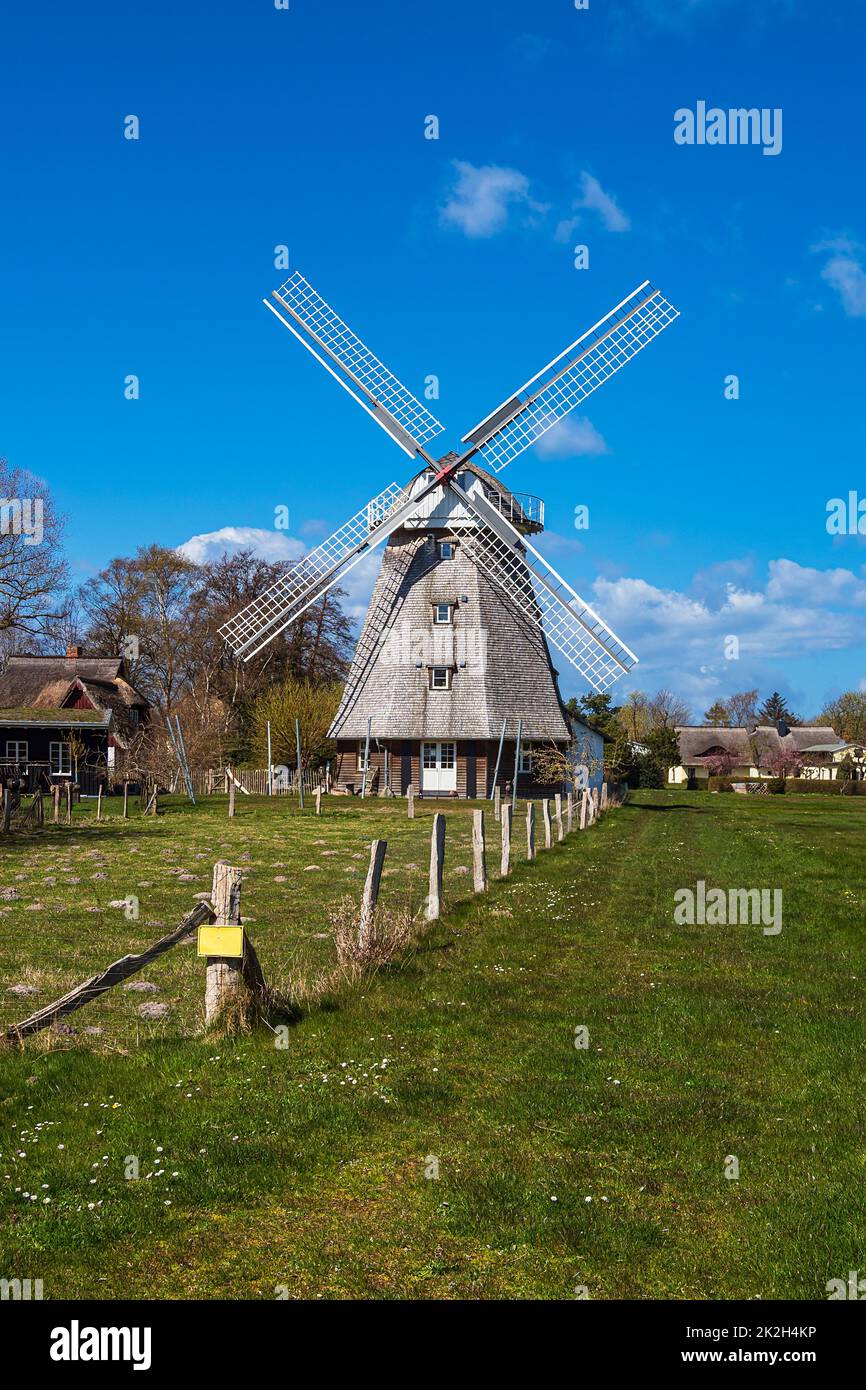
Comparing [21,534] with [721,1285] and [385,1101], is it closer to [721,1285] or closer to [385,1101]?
[385,1101]

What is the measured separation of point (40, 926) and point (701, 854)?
16.3 m

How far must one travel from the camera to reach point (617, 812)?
4775 centimetres

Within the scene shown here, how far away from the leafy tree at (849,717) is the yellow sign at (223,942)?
142 metres

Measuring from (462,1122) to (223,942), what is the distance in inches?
105

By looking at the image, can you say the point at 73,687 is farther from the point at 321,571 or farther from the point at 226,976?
the point at 226,976

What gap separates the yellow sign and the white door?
3980 cm

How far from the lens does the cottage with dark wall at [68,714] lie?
6319 cm

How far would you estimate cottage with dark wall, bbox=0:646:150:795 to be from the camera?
63188 mm

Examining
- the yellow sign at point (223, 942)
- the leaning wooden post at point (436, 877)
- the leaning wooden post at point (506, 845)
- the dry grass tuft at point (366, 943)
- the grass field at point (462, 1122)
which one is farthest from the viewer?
the leaning wooden post at point (506, 845)

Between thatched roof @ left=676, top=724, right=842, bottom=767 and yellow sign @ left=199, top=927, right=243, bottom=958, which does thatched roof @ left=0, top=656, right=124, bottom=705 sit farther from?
thatched roof @ left=676, top=724, right=842, bottom=767

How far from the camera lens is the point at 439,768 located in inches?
1949

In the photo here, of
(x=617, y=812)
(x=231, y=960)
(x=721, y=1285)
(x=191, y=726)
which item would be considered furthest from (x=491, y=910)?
(x=191, y=726)

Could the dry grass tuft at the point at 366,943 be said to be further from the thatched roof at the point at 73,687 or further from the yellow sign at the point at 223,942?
the thatched roof at the point at 73,687

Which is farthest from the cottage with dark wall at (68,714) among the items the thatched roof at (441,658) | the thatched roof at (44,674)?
the thatched roof at (441,658)
